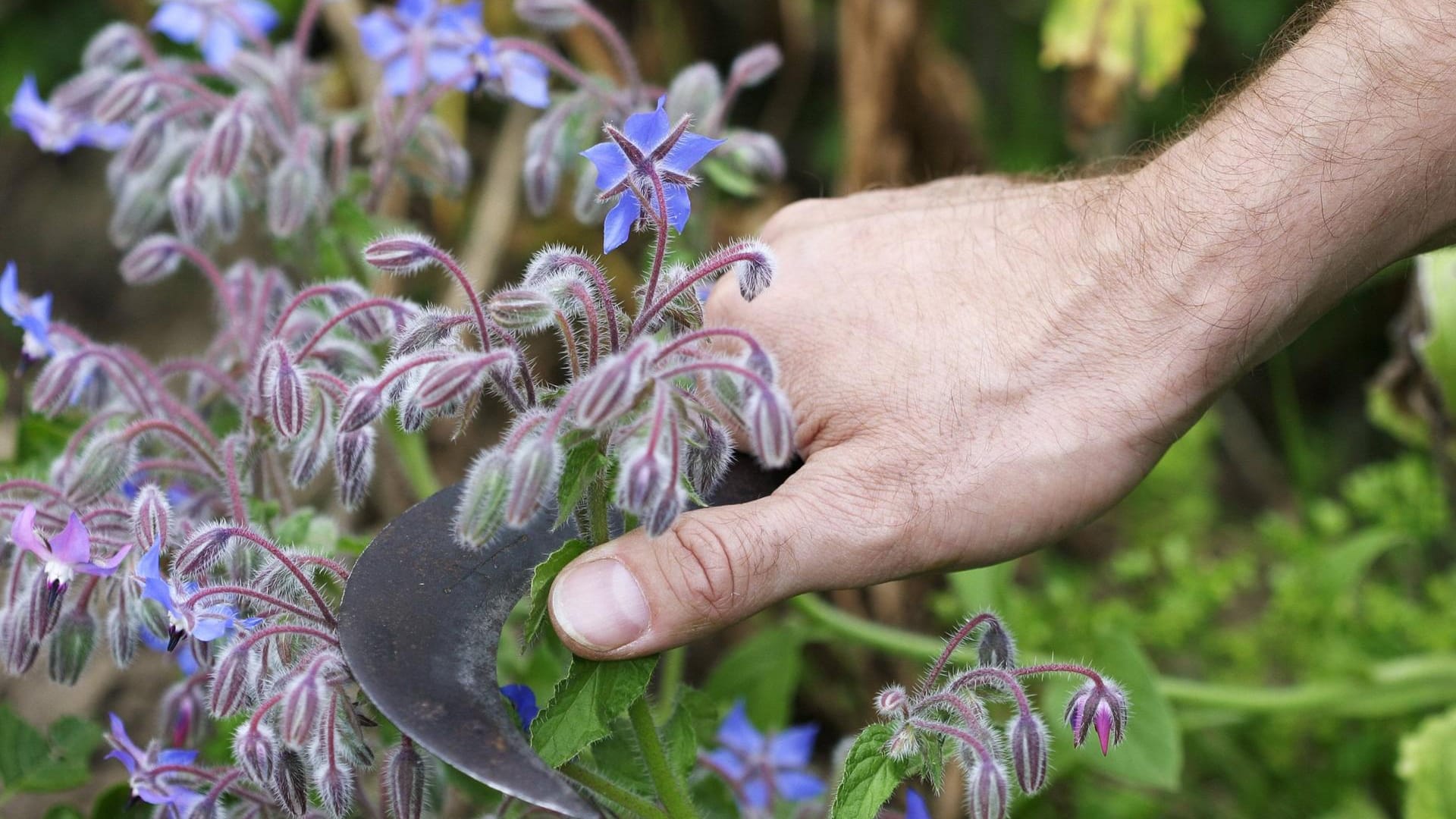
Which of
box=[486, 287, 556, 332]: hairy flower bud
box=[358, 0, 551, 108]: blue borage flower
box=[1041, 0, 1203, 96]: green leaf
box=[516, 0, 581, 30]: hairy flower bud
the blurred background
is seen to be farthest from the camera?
box=[1041, 0, 1203, 96]: green leaf

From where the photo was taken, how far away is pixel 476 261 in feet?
9.86

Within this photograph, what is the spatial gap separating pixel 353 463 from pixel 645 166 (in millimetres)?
456

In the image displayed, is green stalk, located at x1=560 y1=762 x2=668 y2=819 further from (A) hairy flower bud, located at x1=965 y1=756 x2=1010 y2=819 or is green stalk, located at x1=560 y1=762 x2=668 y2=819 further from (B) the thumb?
(A) hairy flower bud, located at x1=965 y1=756 x2=1010 y2=819

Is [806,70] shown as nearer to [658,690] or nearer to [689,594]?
[658,690]

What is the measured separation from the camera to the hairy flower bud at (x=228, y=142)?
1.80 metres

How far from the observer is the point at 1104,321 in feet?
5.06

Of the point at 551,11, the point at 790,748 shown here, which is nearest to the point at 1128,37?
the point at 551,11

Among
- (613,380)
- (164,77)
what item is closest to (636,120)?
(613,380)

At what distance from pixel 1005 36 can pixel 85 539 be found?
3033mm

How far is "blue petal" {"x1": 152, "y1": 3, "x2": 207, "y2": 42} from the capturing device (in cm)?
209

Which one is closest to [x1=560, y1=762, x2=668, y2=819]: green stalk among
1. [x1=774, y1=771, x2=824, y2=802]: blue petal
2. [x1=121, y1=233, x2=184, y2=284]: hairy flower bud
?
[x1=774, y1=771, x2=824, y2=802]: blue petal

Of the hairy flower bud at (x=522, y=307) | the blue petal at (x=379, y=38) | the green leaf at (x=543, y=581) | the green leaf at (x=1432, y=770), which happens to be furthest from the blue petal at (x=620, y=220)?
the green leaf at (x=1432, y=770)

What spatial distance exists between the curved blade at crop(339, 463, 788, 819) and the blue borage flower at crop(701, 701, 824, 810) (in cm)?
46

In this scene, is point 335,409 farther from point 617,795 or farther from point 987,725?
point 987,725
